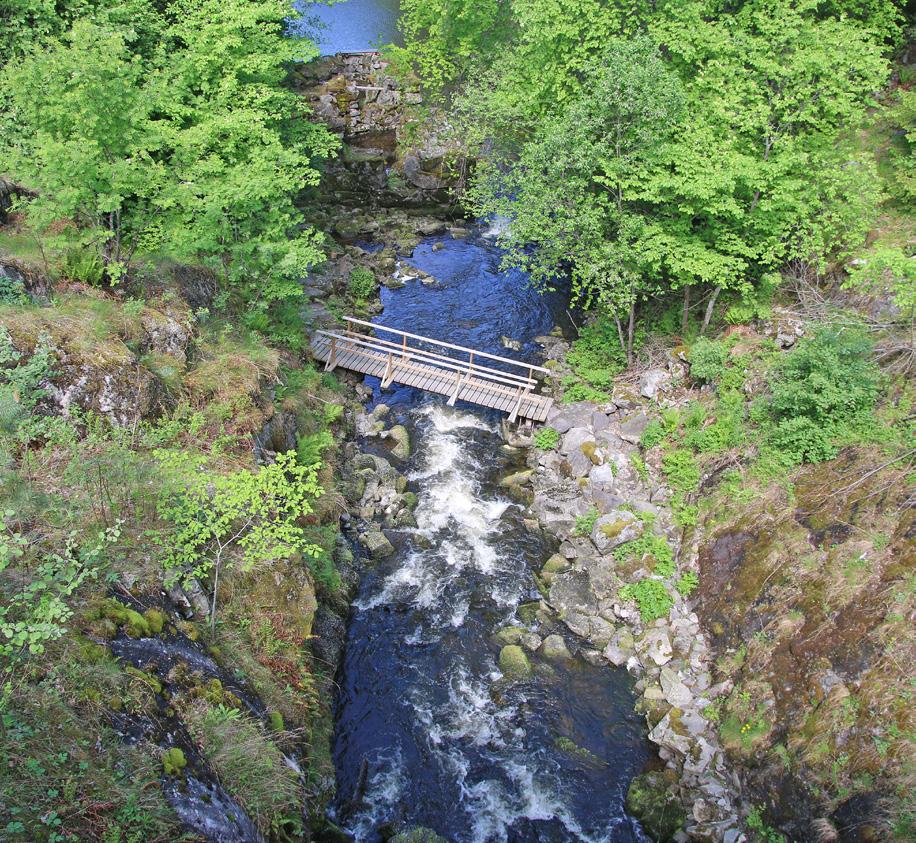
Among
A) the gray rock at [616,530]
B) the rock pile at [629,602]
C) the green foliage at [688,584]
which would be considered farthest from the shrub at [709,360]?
the green foliage at [688,584]

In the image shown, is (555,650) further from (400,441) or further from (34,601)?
(34,601)

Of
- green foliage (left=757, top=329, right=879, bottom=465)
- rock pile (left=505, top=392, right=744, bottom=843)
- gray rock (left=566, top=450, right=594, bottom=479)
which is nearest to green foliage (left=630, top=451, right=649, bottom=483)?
rock pile (left=505, top=392, right=744, bottom=843)

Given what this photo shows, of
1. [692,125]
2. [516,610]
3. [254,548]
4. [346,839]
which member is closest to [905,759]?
[516,610]

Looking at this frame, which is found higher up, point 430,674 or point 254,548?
point 254,548

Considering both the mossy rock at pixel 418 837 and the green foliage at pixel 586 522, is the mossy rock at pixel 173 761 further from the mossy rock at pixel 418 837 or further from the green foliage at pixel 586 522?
the green foliage at pixel 586 522

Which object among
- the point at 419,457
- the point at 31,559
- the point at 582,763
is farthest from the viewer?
the point at 419,457

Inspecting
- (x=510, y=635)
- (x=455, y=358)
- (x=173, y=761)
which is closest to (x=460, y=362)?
(x=455, y=358)

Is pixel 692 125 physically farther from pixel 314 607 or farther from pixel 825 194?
pixel 314 607
